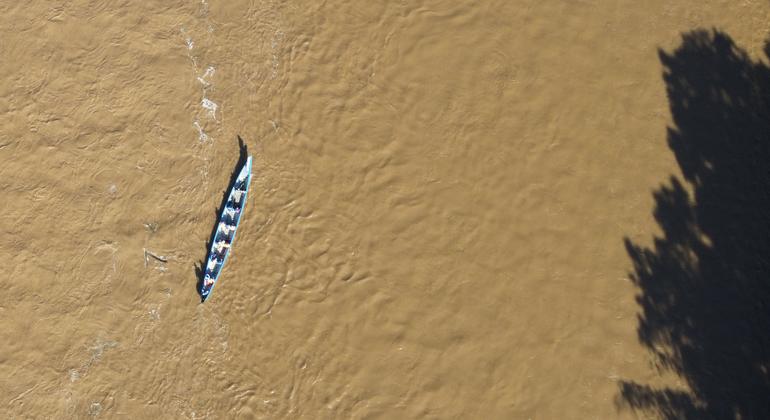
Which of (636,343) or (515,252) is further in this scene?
(515,252)

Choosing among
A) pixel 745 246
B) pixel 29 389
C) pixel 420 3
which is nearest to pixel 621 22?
pixel 420 3

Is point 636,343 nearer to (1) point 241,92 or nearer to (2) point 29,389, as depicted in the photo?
(1) point 241,92

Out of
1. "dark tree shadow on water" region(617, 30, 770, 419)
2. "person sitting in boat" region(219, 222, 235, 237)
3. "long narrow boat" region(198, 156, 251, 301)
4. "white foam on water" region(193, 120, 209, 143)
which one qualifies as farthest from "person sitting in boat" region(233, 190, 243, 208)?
"dark tree shadow on water" region(617, 30, 770, 419)

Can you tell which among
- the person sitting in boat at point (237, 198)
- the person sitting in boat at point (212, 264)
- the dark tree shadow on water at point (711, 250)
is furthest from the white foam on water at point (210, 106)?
the dark tree shadow on water at point (711, 250)

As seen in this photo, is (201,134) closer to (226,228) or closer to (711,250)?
(226,228)

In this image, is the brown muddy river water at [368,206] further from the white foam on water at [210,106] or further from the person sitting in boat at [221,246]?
the person sitting in boat at [221,246]
